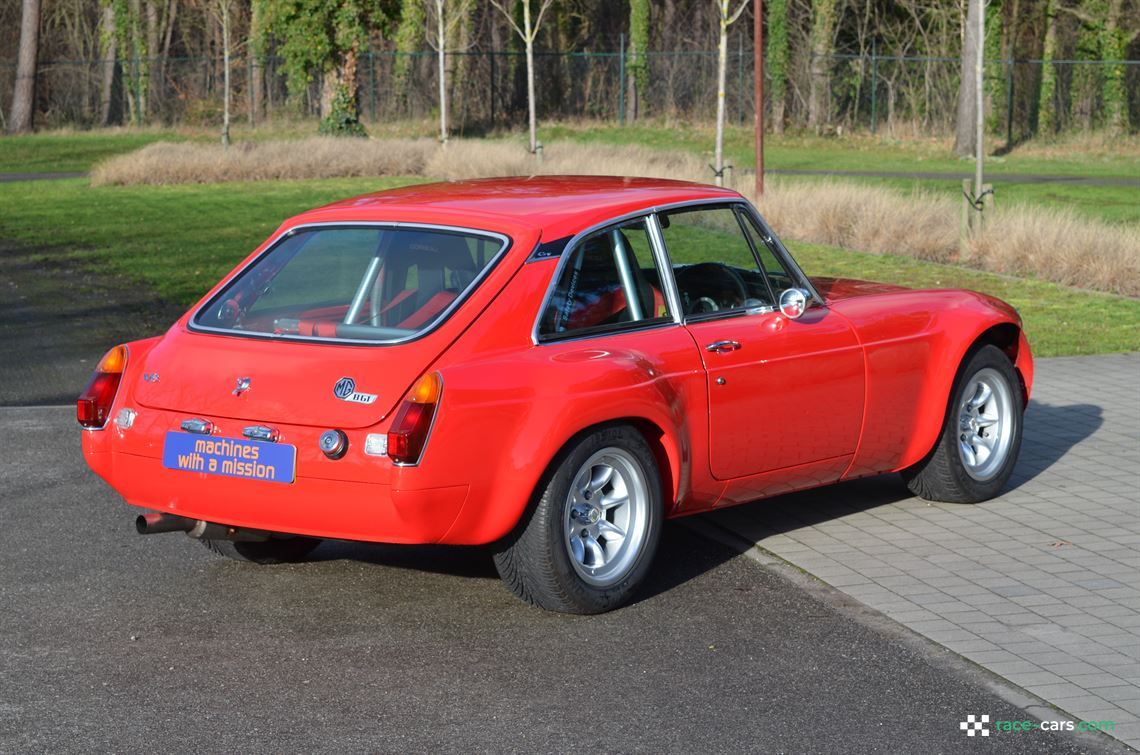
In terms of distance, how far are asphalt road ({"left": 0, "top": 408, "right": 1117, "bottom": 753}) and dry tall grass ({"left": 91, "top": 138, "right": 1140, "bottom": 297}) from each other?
38.6 feet

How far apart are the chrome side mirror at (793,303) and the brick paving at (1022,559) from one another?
1.07 m

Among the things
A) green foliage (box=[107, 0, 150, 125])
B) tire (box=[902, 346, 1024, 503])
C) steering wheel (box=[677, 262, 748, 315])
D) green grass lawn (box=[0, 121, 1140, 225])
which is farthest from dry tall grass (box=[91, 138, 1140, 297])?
green foliage (box=[107, 0, 150, 125])

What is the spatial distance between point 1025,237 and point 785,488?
12211mm

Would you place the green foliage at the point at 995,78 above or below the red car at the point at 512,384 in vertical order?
above

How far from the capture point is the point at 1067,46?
57.9 m

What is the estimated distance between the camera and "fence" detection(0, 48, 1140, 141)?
49.2 meters

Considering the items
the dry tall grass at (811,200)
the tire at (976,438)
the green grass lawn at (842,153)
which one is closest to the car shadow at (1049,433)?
the tire at (976,438)

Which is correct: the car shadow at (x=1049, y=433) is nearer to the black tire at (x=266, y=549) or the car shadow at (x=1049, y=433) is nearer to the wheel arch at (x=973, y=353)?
the wheel arch at (x=973, y=353)

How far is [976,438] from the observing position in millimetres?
7992

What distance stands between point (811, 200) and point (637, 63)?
3453 cm

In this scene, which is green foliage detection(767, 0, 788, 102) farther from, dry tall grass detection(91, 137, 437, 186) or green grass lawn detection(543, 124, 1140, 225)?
dry tall grass detection(91, 137, 437, 186)

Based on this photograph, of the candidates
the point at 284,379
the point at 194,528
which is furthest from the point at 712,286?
the point at 194,528

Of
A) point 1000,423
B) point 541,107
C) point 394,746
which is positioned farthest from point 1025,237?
point 541,107

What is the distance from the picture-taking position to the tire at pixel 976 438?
775 centimetres
